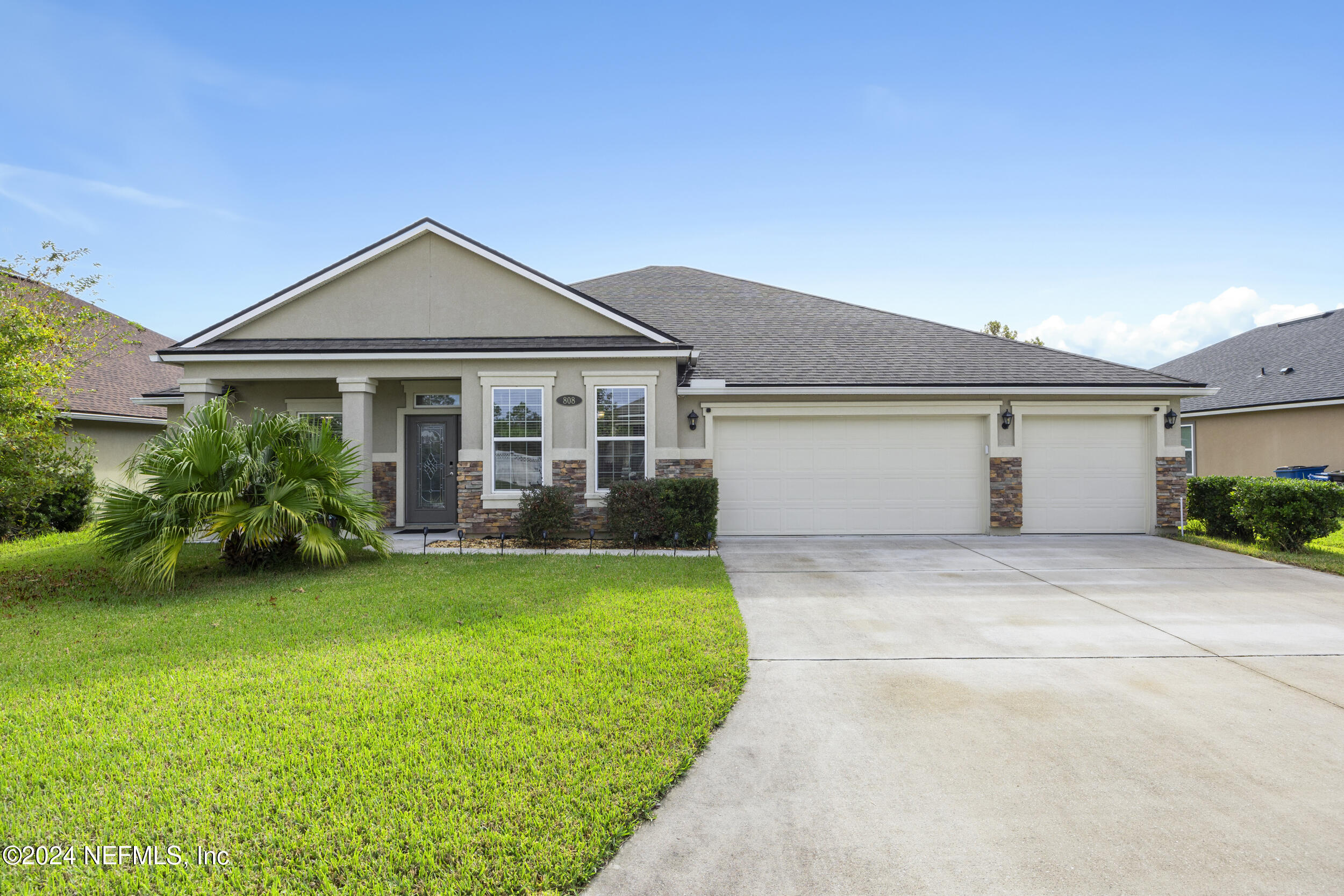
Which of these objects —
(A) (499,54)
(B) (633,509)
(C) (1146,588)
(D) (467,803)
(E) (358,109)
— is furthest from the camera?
(E) (358,109)

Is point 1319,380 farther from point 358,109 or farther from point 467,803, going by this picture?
point 358,109

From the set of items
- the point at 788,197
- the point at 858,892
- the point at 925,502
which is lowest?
the point at 858,892

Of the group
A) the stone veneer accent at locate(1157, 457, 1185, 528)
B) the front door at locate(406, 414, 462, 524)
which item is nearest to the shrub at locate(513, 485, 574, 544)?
the front door at locate(406, 414, 462, 524)

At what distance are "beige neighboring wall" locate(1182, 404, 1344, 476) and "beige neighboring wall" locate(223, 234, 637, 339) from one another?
17.5 metres

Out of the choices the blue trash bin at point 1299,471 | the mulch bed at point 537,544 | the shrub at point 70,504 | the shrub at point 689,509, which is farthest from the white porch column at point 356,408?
the blue trash bin at point 1299,471

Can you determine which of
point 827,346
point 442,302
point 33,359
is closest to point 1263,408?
point 827,346

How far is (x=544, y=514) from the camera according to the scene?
10852mm

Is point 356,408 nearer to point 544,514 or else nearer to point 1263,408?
point 544,514

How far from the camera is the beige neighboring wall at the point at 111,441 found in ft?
49.4

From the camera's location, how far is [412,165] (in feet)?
53.8

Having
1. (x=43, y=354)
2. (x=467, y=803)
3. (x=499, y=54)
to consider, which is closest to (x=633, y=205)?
(x=499, y=54)

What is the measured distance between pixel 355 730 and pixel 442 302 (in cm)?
945

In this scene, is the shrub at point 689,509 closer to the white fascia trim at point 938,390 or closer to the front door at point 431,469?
the white fascia trim at point 938,390

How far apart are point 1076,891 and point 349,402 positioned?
12035 mm
